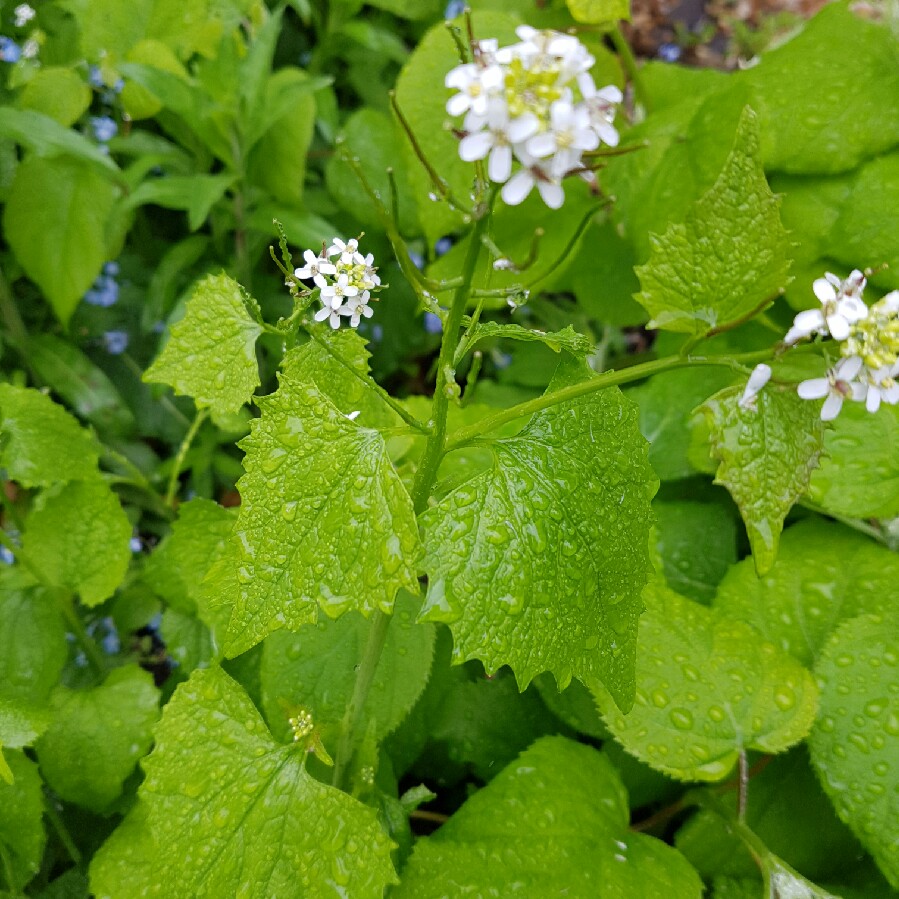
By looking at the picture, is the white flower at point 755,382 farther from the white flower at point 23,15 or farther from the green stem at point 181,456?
the white flower at point 23,15

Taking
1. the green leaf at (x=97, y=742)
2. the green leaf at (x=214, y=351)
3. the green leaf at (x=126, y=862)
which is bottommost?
the green leaf at (x=126, y=862)

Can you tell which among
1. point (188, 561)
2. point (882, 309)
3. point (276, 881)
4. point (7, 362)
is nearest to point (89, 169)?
point (7, 362)

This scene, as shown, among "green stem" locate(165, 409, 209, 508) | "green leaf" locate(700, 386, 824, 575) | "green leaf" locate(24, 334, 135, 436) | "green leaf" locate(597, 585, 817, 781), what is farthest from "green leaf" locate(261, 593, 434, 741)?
"green leaf" locate(24, 334, 135, 436)

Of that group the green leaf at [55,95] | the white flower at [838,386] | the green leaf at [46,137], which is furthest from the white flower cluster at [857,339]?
the green leaf at [55,95]

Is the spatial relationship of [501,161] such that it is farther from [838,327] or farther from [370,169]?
[370,169]

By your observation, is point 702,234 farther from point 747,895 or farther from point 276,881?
point 747,895

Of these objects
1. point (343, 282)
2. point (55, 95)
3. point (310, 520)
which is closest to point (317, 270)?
point (343, 282)
